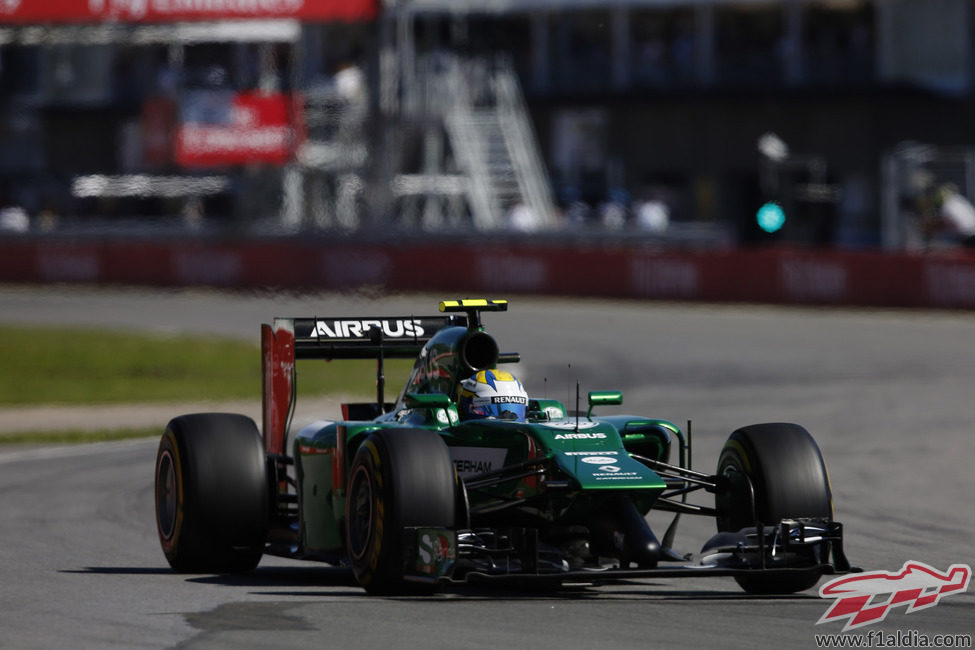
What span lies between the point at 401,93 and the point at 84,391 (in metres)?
18.4

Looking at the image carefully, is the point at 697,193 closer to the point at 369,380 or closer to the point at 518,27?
the point at 518,27

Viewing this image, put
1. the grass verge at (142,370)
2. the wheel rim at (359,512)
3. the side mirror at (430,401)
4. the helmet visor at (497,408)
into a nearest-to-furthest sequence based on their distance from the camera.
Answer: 1. the wheel rim at (359,512)
2. the side mirror at (430,401)
3. the helmet visor at (497,408)
4. the grass verge at (142,370)

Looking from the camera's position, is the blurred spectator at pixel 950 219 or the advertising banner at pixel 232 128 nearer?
the blurred spectator at pixel 950 219

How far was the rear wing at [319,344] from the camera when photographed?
1120 cm

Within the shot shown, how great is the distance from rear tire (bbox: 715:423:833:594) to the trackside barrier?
2228 cm

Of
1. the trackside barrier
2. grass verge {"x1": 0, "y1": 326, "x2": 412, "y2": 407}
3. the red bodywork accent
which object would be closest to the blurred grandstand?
the trackside barrier

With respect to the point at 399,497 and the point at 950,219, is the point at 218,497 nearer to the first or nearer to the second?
the point at 399,497

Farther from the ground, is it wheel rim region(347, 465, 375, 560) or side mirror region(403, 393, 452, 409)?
side mirror region(403, 393, 452, 409)

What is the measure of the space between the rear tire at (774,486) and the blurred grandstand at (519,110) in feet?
92.9

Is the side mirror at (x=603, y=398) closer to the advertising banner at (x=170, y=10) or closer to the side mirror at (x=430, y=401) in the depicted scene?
the side mirror at (x=430, y=401)

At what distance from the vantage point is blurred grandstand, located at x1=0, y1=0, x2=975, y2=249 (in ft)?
131

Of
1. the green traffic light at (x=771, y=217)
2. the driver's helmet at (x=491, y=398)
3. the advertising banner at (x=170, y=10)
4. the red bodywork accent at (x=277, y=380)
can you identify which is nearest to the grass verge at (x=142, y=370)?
the green traffic light at (x=771, y=217)

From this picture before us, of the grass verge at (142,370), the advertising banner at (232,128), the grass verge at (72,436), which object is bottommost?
the grass verge at (72,436)

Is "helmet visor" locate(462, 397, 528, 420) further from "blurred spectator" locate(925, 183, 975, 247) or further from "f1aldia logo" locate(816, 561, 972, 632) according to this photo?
"blurred spectator" locate(925, 183, 975, 247)
